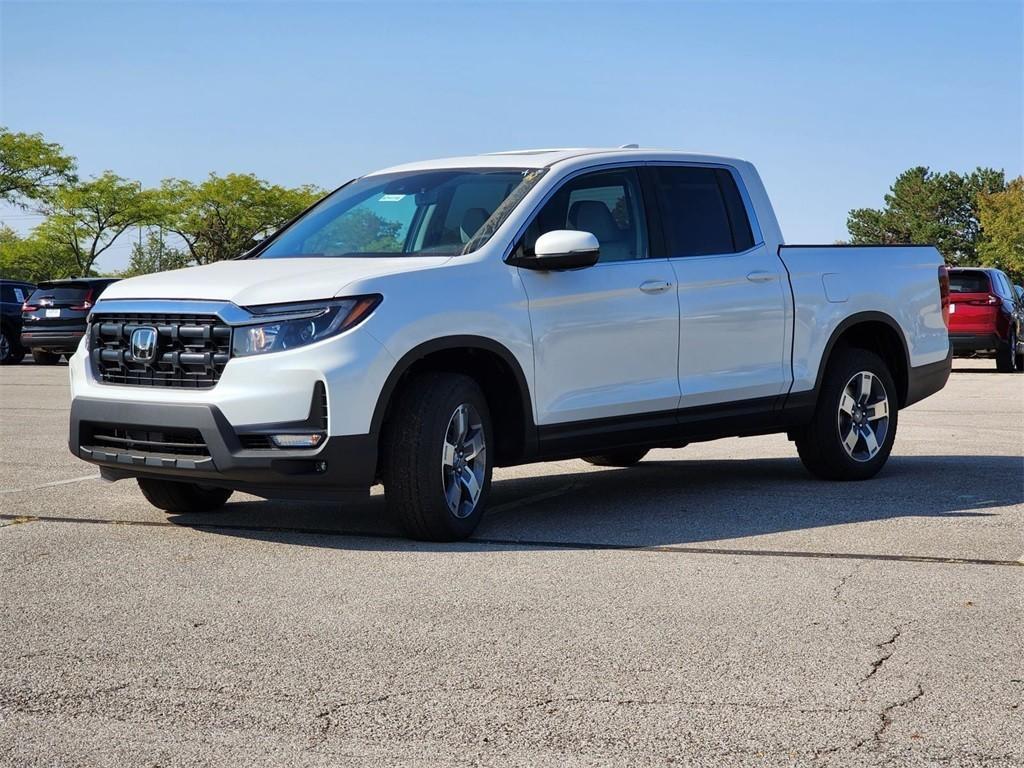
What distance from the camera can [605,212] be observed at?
26.0ft

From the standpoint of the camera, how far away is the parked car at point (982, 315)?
23.7 m

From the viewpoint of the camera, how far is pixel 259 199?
269 feet

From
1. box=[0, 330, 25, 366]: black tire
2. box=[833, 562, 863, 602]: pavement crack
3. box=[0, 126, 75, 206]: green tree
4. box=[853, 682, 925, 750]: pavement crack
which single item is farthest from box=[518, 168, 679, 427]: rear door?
box=[0, 126, 75, 206]: green tree

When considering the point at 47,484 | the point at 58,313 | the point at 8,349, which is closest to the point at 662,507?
the point at 47,484

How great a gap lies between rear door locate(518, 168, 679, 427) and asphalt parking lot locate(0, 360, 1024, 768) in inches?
26.7

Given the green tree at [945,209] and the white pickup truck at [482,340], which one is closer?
the white pickup truck at [482,340]

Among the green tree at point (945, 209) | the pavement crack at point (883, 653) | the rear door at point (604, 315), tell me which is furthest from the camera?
the green tree at point (945, 209)

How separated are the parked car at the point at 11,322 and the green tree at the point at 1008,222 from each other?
77.8 m

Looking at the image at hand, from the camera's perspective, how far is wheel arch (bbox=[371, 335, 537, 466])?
6.83 meters

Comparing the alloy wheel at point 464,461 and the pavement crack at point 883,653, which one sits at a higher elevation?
the alloy wheel at point 464,461

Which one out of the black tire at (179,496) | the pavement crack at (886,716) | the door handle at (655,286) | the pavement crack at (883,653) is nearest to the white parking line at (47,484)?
the black tire at (179,496)

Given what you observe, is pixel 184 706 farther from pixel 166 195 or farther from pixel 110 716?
pixel 166 195

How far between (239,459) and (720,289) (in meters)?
3.09

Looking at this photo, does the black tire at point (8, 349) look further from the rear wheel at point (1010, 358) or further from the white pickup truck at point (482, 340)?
the white pickup truck at point (482, 340)
